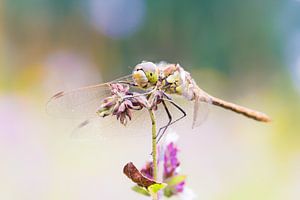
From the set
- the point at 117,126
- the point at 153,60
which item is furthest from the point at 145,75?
the point at 153,60

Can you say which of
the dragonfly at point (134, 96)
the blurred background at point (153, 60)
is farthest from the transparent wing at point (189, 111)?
the blurred background at point (153, 60)

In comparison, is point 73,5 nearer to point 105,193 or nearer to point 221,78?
point 221,78

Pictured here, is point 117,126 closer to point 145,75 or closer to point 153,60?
point 145,75

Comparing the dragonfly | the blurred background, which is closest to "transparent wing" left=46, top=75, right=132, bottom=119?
the dragonfly

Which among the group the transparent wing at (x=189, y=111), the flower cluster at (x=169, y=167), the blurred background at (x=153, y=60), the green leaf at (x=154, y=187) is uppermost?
the blurred background at (x=153, y=60)

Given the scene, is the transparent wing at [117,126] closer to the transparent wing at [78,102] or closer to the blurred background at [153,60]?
the transparent wing at [78,102]

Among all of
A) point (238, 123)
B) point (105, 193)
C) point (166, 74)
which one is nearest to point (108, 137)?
point (166, 74)

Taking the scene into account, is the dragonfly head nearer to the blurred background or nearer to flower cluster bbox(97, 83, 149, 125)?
flower cluster bbox(97, 83, 149, 125)
